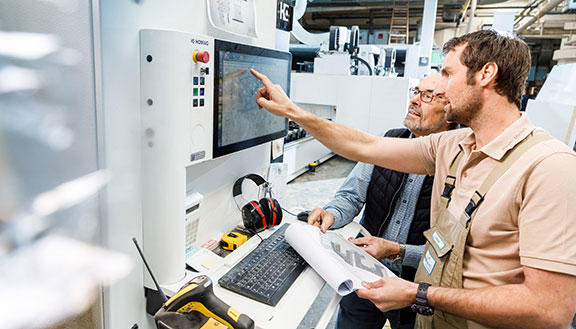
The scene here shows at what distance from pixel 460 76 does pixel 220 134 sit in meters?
0.74

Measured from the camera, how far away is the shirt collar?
0.95 metres

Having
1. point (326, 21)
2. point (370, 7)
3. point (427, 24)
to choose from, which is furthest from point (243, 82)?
point (326, 21)

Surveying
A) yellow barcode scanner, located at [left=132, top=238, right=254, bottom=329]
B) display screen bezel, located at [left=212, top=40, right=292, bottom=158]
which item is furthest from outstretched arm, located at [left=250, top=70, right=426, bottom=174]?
yellow barcode scanner, located at [left=132, top=238, right=254, bottom=329]

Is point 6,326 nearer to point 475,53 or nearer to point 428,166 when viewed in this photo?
point 428,166

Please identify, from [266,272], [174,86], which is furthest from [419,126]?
[174,86]

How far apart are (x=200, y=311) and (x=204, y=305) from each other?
2cm

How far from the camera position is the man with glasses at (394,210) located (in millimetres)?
1469

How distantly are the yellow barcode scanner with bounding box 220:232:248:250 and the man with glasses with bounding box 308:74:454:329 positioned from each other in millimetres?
269

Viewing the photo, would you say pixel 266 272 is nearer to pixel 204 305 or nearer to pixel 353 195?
pixel 204 305

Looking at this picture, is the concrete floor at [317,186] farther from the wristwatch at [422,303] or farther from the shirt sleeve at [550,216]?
the shirt sleeve at [550,216]

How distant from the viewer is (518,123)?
0.98 meters

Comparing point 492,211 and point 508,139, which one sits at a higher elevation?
point 508,139

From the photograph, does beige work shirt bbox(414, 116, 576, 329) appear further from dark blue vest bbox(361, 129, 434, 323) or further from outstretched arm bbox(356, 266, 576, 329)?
dark blue vest bbox(361, 129, 434, 323)

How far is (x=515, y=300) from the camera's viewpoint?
0.84 meters
